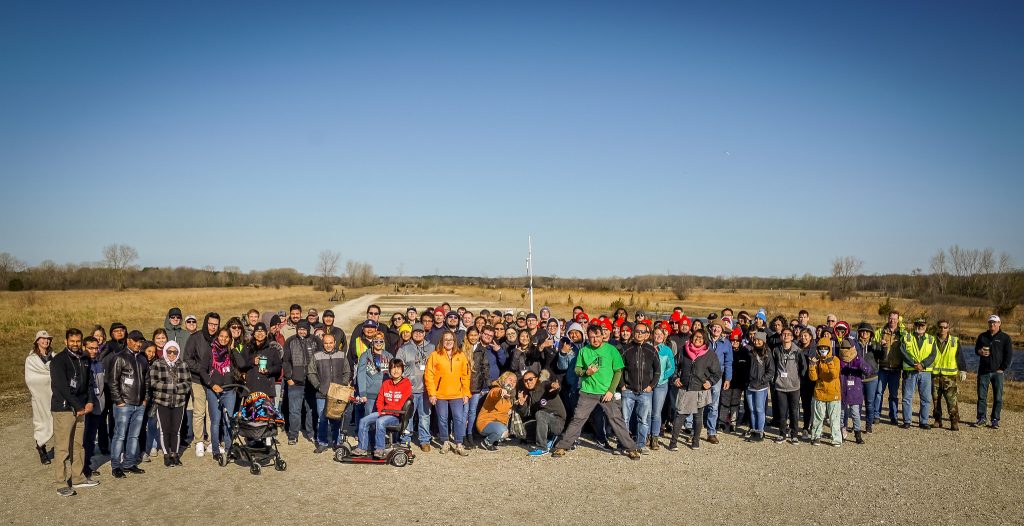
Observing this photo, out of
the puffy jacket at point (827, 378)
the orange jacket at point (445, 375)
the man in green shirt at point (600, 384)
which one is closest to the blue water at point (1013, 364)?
the puffy jacket at point (827, 378)

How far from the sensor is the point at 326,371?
29.6 ft

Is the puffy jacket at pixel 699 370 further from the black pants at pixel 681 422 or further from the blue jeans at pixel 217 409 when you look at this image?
the blue jeans at pixel 217 409

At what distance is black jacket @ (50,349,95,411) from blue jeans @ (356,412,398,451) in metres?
3.28

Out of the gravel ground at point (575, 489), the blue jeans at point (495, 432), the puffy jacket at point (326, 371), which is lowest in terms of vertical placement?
the gravel ground at point (575, 489)

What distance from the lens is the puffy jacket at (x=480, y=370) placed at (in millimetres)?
9273

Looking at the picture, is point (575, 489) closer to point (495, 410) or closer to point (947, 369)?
point (495, 410)

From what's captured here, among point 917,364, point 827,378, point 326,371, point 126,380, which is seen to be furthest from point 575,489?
point 917,364

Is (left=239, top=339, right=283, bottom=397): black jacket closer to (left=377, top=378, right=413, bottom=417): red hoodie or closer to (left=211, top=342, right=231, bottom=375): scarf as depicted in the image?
(left=211, top=342, right=231, bottom=375): scarf

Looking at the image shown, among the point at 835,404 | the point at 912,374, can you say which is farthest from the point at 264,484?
the point at 912,374

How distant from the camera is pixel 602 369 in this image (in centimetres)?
868

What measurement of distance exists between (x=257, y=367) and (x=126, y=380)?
157 cm

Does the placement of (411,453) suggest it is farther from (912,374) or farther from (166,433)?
(912,374)

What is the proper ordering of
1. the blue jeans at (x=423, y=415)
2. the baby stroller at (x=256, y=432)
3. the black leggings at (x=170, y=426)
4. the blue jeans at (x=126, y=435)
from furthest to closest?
1. the blue jeans at (x=423, y=415)
2. the black leggings at (x=170, y=426)
3. the baby stroller at (x=256, y=432)
4. the blue jeans at (x=126, y=435)

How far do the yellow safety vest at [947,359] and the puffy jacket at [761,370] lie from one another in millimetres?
3083
